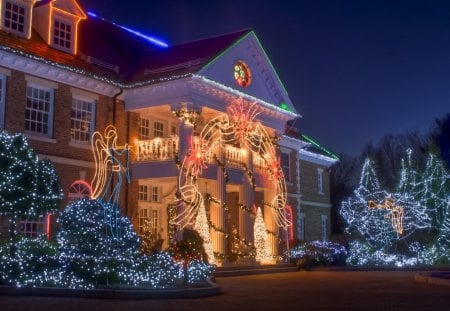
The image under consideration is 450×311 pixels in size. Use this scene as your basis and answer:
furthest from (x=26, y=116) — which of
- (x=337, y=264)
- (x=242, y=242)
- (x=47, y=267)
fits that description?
(x=337, y=264)

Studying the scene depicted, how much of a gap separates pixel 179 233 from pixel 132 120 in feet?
16.2

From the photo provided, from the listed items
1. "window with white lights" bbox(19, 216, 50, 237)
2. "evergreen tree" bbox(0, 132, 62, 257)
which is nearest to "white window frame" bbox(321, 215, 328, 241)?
"window with white lights" bbox(19, 216, 50, 237)

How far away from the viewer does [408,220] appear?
3269cm

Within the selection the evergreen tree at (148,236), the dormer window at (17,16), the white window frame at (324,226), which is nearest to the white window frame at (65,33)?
the dormer window at (17,16)

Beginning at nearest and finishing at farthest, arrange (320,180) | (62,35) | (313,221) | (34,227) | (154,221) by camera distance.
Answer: (34,227) < (62,35) < (154,221) < (313,221) < (320,180)

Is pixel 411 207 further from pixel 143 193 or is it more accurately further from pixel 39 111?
pixel 39 111

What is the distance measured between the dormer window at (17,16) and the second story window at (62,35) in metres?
1.32

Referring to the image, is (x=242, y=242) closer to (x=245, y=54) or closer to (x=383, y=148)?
(x=245, y=54)

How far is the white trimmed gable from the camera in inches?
991

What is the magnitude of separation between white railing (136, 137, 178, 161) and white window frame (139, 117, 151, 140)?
990 mm

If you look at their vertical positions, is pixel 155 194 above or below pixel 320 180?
below

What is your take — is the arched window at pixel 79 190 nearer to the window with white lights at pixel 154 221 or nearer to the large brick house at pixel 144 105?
the large brick house at pixel 144 105

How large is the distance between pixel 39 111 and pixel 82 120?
197 centimetres

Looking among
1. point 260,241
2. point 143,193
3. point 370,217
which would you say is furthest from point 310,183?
point 143,193
